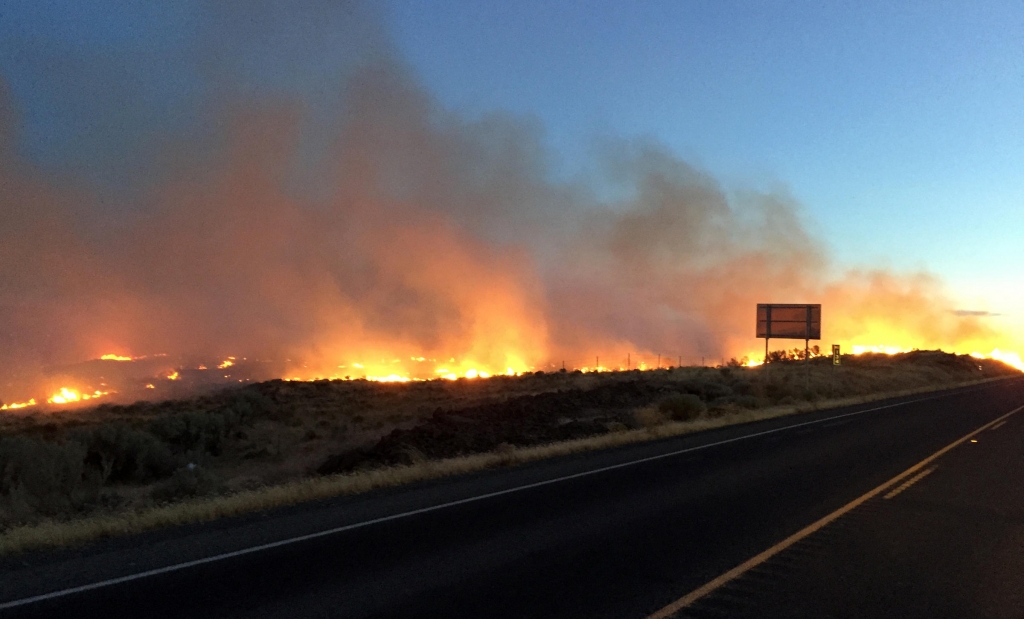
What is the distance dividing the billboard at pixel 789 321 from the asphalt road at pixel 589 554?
Result: 92.6 feet

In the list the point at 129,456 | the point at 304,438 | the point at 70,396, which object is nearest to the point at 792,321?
the point at 304,438

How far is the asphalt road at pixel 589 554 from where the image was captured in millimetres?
6117

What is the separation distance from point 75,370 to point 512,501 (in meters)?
54.0

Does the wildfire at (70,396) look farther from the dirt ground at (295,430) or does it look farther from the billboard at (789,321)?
the billboard at (789,321)

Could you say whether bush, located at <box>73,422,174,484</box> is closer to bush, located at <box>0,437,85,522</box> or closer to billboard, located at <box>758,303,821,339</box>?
bush, located at <box>0,437,85,522</box>

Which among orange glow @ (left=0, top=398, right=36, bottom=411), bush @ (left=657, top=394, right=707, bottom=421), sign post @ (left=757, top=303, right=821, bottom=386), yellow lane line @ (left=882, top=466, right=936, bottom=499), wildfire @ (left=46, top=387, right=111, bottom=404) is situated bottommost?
orange glow @ (left=0, top=398, right=36, bottom=411)

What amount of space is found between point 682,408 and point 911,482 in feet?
50.5

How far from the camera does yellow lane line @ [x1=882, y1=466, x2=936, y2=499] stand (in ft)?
36.6

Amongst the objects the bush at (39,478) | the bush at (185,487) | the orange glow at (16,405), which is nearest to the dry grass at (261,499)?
the bush at (185,487)

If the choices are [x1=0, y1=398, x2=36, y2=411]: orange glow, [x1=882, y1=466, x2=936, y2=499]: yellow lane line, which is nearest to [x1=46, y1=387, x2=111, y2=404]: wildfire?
[x1=0, y1=398, x2=36, y2=411]: orange glow

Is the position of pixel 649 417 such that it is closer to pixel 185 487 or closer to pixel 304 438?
pixel 185 487

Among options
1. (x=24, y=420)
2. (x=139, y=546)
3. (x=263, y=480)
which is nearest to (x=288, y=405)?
(x=24, y=420)

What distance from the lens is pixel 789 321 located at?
41.8 metres

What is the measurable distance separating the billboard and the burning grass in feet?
9.79
